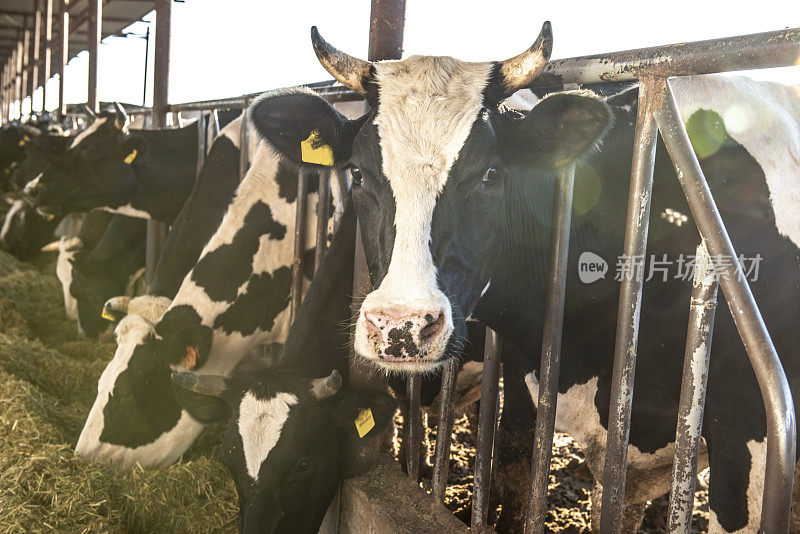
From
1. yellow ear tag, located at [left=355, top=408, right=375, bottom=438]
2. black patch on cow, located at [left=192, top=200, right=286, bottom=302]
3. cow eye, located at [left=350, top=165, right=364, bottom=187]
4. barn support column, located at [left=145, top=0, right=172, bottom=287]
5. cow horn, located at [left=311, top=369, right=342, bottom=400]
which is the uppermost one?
barn support column, located at [left=145, top=0, right=172, bottom=287]

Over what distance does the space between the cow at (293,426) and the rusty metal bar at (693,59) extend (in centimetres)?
130

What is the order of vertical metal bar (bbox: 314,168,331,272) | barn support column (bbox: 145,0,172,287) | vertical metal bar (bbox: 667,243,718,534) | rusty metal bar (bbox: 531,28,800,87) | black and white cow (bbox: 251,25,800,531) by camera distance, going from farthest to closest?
barn support column (bbox: 145,0,172,287) → vertical metal bar (bbox: 314,168,331,272) → black and white cow (bbox: 251,25,800,531) → vertical metal bar (bbox: 667,243,718,534) → rusty metal bar (bbox: 531,28,800,87)

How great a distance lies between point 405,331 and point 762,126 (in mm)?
1514

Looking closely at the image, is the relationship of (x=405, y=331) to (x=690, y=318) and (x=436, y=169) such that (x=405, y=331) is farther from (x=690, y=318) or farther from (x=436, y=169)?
(x=690, y=318)

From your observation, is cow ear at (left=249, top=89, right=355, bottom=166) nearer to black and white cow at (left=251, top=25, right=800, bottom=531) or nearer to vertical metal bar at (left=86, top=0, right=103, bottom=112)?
black and white cow at (left=251, top=25, right=800, bottom=531)

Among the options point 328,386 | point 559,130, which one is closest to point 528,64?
point 559,130

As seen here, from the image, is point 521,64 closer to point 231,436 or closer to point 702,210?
point 702,210

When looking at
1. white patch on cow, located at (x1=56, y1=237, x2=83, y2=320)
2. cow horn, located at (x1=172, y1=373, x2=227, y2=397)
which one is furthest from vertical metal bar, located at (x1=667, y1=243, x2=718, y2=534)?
white patch on cow, located at (x1=56, y1=237, x2=83, y2=320)

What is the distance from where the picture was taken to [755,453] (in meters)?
1.96

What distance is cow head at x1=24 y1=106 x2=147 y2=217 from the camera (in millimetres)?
5051

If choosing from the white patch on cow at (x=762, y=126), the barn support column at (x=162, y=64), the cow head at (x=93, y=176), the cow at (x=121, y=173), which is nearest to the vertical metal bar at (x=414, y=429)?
the white patch on cow at (x=762, y=126)

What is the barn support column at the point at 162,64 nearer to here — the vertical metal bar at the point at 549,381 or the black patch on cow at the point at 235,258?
the black patch on cow at the point at 235,258

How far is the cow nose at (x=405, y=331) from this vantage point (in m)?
1.56

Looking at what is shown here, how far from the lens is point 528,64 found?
6.06 ft
